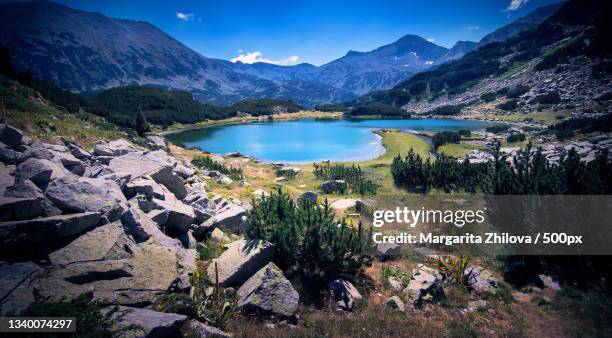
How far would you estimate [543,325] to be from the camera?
305 inches

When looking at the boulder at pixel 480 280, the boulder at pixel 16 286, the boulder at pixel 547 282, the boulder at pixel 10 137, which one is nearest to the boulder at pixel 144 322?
the boulder at pixel 16 286

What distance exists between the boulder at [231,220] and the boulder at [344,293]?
557 cm

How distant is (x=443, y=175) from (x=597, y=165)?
14.5 m

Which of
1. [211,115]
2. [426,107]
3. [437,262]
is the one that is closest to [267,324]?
[437,262]

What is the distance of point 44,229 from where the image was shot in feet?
23.1

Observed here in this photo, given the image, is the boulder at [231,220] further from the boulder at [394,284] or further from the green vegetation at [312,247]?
the boulder at [394,284]

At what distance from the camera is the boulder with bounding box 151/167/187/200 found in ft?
46.9

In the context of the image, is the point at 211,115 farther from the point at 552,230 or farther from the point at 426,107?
the point at 552,230

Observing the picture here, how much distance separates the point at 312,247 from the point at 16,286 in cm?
728

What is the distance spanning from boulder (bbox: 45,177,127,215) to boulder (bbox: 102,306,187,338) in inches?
148

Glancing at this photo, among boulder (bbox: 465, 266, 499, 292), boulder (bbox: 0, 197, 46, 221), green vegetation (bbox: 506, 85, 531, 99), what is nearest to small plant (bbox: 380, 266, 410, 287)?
boulder (bbox: 465, 266, 499, 292)

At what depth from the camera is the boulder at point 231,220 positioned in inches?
505

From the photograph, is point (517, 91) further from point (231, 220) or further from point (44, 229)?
point (44, 229)

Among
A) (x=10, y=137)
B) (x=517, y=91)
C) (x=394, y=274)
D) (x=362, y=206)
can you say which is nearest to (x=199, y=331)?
(x=394, y=274)
